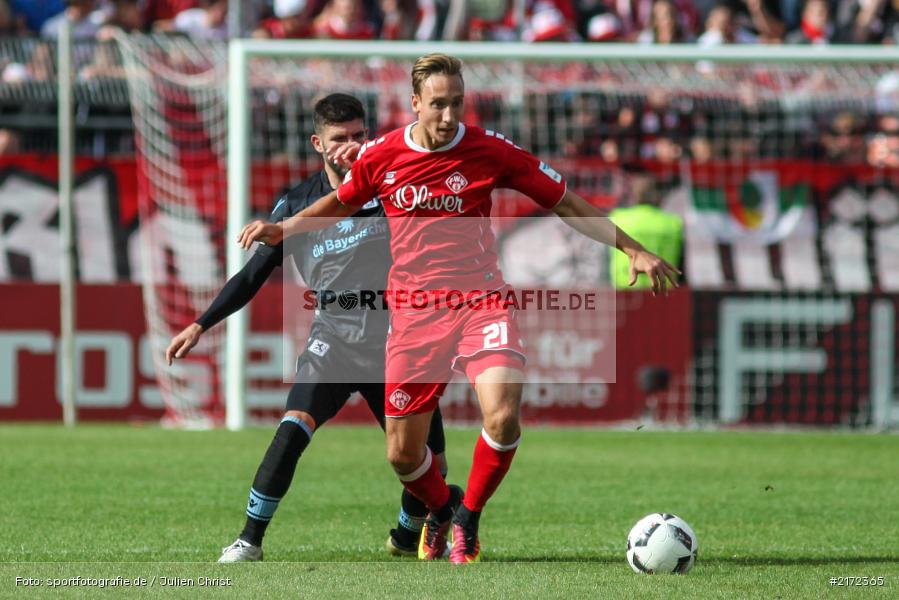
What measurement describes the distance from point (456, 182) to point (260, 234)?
0.90m

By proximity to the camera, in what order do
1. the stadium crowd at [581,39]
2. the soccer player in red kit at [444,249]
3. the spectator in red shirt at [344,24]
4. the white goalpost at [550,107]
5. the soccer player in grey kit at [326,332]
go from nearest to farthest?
the soccer player in red kit at [444,249], the soccer player in grey kit at [326,332], the white goalpost at [550,107], the stadium crowd at [581,39], the spectator in red shirt at [344,24]

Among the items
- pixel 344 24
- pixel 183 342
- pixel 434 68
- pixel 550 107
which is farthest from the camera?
pixel 344 24

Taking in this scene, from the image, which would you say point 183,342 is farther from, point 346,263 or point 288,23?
point 288,23

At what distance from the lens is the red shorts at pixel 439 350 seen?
6.40 meters

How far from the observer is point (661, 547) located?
20.3 ft

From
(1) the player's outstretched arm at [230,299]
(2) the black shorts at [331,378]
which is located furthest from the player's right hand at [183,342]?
(2) the black shorts at [331,378]

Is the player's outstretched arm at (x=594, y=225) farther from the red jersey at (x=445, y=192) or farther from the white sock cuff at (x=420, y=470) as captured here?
the white sock cuff at (x=420, y=470)

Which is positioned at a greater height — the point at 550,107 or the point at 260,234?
the point at 550,107

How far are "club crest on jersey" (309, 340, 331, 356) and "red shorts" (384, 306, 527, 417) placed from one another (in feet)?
1.42

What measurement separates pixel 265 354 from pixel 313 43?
9.90 ft

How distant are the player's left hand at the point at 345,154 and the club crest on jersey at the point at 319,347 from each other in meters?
0.84

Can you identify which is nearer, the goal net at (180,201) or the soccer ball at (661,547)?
the soccer ball at (661,547)

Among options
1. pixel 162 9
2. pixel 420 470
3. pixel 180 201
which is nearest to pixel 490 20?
pixel 162 9

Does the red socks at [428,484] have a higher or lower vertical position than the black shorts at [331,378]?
lower
